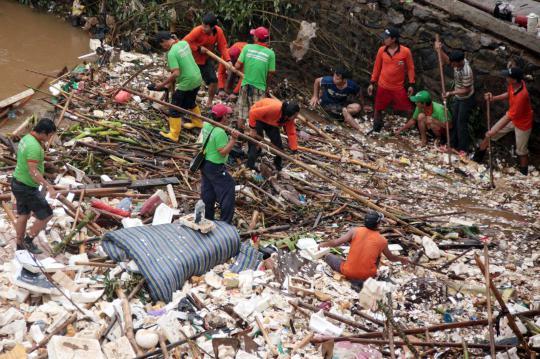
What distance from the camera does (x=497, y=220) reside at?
9.10 m

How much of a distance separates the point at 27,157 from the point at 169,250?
63.8 inches

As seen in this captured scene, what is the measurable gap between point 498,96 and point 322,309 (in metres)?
5.02

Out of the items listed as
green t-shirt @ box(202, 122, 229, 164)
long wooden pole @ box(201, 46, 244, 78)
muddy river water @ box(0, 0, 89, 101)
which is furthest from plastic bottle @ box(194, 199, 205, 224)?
muddy river water @ box(0, 0, 89, 101)

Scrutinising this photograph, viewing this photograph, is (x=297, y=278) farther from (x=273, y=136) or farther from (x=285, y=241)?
(x=273, y=136)

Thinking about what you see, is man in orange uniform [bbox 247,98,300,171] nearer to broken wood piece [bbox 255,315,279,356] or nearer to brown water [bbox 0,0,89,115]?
broken wood piece [bbox 255,315,279,356]

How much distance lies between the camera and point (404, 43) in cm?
1164

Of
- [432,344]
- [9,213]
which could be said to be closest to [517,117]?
[432,344]

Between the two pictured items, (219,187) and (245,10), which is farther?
(245,10)

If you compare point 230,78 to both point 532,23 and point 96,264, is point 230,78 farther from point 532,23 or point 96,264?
point 96,264

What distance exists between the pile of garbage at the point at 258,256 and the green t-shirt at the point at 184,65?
2.56 feet

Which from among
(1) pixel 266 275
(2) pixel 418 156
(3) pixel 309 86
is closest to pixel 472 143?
(2) pixel 418 156

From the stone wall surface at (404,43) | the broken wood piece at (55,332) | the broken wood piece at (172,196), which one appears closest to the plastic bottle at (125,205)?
the broken wood piece at (172,196)

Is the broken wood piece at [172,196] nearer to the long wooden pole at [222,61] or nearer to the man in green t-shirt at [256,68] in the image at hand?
the man in green t-shirt at [256,68]

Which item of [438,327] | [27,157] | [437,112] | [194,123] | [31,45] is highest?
[27,157]
